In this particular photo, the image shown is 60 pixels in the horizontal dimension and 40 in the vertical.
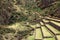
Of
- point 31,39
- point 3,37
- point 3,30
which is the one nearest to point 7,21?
point 3,30

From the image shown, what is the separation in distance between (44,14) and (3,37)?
6.79 meters

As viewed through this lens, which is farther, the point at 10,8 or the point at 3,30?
the point at 10,8

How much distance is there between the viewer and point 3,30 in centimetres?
652

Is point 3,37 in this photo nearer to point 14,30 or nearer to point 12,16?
point 14,30

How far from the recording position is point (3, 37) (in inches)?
226

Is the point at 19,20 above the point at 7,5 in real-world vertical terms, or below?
below

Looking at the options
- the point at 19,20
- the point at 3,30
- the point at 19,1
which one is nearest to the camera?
the point at 3,30

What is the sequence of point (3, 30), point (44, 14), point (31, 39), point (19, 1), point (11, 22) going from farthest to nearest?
point (44, 14) < point (19, 1) < point (11, 22) < point (3, 30) < point (31, 39)

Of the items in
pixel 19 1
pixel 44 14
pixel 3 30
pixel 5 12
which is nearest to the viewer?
pixel 3 30

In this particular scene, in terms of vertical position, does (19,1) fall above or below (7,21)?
above

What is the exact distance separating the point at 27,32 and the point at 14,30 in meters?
0.66

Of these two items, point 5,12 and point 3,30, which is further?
point 5,12

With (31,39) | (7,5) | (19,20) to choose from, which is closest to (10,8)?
(7,5)

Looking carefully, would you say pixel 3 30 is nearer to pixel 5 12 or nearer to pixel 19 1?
pixel 5 12
